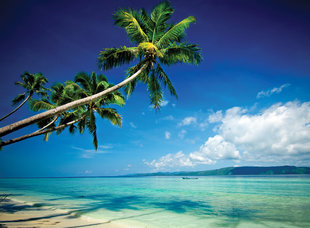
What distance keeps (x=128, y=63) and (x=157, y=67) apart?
4.67 ft

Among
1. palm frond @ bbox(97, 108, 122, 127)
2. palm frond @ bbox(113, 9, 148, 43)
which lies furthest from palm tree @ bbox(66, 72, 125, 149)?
palm frond @ bbox(113, 9, 148, 43)

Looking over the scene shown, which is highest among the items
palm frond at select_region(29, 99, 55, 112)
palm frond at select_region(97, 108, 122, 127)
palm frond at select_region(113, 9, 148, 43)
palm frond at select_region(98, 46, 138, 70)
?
palm frond at select_region(113, 9, 148, 43)

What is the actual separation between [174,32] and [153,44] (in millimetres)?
1134

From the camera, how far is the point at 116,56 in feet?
26.3

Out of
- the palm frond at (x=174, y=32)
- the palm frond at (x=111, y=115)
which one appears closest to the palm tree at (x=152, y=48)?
the palm frond at (x=174, y=32)

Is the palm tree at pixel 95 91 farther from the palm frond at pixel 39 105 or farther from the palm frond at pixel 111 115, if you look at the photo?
the palm frond at pixel 39 105

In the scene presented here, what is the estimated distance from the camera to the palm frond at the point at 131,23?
7.40 meters

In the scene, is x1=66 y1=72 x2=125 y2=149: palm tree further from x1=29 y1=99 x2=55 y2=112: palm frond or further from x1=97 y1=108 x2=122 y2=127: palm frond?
x1=29 y1=99 x2=55 y2=112: palm frond

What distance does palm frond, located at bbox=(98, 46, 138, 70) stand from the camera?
308 inches

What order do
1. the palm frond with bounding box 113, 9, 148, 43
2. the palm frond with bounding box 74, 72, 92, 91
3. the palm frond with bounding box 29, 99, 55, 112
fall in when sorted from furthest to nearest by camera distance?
the palm frond with bounding box 74, 72, 92, 91, the palm frond with bounding box 29, 99, 55, 112, the palm frond with bounding box 113, 9, 148, 43

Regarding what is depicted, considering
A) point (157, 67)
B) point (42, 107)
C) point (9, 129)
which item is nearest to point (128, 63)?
point (157, 67)

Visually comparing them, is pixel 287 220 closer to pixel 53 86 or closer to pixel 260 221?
pixel 260 221

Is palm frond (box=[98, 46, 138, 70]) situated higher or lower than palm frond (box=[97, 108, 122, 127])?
higher

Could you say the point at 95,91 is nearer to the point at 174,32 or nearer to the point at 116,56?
the point at 116,56
